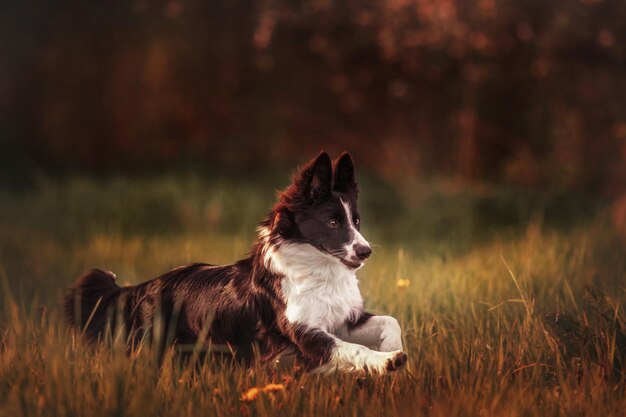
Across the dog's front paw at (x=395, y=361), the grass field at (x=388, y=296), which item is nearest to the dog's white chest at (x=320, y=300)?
the grass field at (x=388, y=296)

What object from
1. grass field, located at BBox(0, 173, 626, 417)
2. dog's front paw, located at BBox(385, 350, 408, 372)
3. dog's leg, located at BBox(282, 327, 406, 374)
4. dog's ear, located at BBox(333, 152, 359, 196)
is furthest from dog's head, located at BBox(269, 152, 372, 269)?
grass field, located at BBox(0, 173, 626, 417)

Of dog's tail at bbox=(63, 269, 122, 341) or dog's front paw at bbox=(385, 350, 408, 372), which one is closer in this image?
dog's front paw at bbox=(385, 350, 408, 372)

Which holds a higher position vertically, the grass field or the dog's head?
the dog's head

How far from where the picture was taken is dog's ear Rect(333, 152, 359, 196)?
4.71 m

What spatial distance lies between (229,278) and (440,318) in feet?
5.57

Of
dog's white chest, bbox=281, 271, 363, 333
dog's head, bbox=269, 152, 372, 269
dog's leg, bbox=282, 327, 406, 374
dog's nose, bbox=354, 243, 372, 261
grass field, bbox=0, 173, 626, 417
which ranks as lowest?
grass field, bbox=0, 173, 626, 417

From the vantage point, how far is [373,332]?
4.69 meters

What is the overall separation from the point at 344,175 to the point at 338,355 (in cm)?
101

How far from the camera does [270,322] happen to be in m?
4.60

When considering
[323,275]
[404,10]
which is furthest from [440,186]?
[323,275]

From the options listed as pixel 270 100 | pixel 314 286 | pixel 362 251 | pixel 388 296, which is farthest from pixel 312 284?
pixel 270 100

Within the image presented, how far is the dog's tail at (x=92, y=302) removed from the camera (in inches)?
202

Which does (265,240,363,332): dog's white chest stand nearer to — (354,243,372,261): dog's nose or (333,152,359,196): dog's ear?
(354,243,372,261): dog's nose

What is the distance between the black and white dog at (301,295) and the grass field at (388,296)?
168 mm
